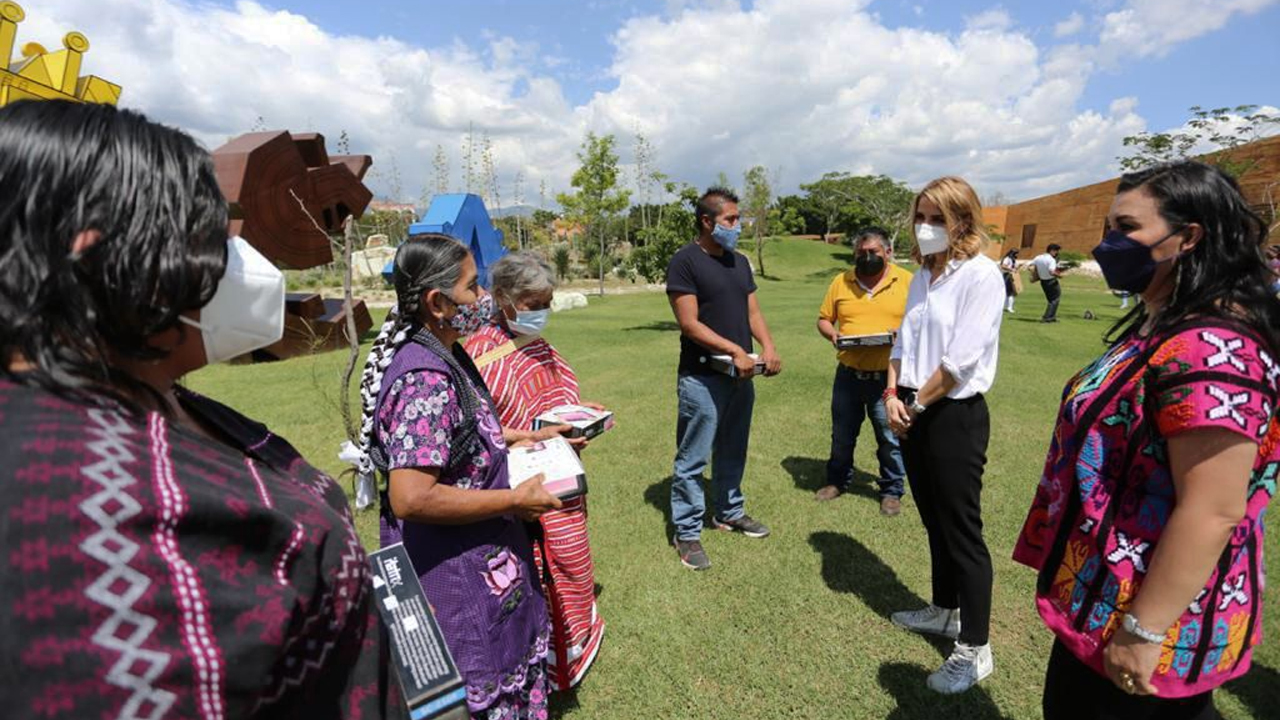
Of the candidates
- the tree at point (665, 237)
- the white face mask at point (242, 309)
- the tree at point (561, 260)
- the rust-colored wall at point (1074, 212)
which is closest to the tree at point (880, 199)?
the rust-colored wall at point (1074, 212)

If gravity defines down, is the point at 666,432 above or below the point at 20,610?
below

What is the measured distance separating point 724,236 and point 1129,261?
2.25m

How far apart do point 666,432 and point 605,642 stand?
136 inches

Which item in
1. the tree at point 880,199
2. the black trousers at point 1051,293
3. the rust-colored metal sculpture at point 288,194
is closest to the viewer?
the rust-colored metal sculpture at point 288,194

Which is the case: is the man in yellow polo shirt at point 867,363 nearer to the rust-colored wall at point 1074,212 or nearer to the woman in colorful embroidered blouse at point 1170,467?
the woman in colorful embroidered blouse at point 1170,467

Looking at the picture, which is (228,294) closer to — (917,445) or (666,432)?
(917,445)

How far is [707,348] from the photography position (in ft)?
11.7

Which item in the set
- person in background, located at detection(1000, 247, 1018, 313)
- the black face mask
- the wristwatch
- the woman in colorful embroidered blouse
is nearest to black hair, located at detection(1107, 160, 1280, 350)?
the woman in colorful embroidered blouse

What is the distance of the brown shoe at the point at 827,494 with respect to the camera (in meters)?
4.63

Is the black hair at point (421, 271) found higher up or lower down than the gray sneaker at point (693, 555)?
higher up

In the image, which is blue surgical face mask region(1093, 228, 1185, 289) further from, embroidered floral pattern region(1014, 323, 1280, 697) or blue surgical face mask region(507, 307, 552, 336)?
blue surgical face mask region(507, 307, 552, 336)

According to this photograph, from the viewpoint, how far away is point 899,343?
9.67 ft

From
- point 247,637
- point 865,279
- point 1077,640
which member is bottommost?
point 1077,640

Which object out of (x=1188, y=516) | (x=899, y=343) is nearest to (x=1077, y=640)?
(x=1188, y=516)
